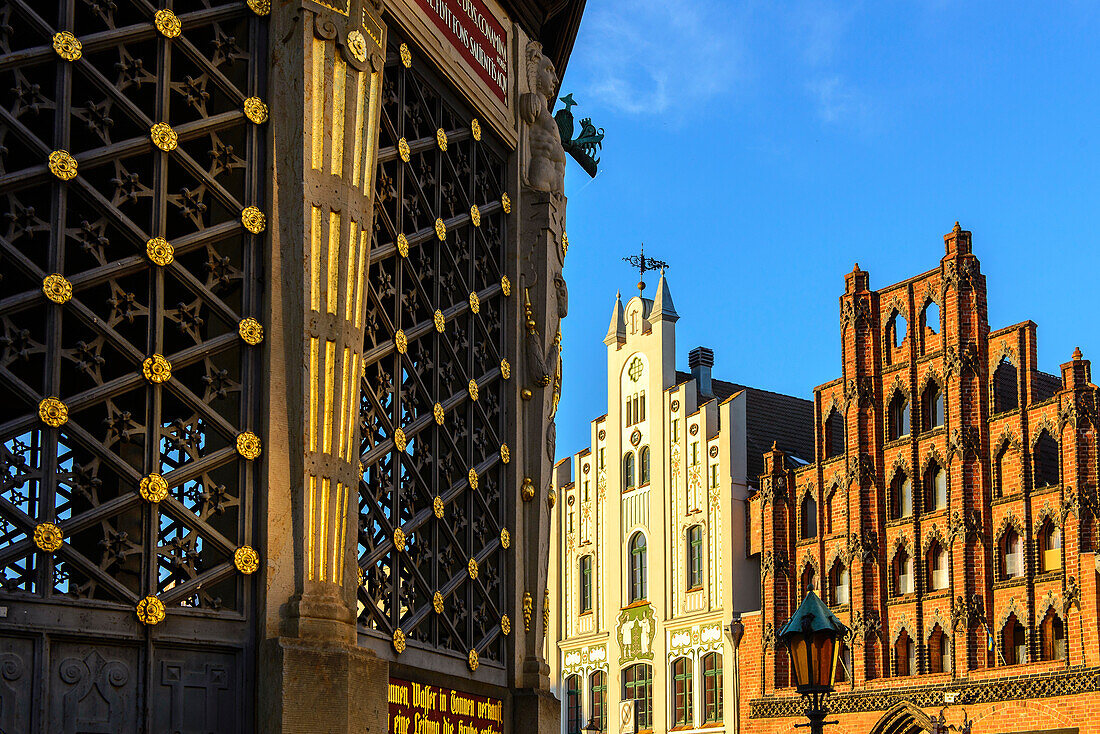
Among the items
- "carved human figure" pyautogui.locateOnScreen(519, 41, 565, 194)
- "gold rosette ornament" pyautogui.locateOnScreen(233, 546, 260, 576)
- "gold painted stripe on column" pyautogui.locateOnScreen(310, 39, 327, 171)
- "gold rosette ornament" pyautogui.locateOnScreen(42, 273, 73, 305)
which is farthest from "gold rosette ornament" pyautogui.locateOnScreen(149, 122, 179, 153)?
"carved human figure" pyautogui.locateOnScreen(519, 41, 565, 194)

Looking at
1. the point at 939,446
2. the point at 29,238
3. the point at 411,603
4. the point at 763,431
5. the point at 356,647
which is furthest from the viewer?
the point at 763,431

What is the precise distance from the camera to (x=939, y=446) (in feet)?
132

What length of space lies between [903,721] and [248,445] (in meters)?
33.9

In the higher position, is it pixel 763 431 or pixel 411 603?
pixel 763 431

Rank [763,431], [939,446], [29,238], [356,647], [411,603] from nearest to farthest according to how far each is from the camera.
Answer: [29,238]
[356,647]
[411,603]
[939,446]
[763,431]

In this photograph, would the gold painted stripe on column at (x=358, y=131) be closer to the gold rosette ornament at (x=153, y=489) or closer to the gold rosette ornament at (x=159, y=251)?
the gold rosette ornament at (x=159, y=251)

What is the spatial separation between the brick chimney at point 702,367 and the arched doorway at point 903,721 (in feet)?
45.8

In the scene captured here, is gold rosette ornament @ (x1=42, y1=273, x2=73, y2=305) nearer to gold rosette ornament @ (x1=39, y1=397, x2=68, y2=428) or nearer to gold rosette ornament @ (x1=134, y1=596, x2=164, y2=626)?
gold rosette ornament @ (x1=39, y1=397, x2=68, y2=428)

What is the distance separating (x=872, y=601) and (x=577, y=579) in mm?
14401

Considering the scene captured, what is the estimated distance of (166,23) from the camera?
10148 millimetres

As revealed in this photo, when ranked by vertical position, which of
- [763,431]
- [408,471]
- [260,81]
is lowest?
[408,471]

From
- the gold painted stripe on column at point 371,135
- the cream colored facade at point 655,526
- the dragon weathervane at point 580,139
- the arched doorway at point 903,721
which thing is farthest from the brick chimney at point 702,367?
the gold painted stripe on column at point 371,135

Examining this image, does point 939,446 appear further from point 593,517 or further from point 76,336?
point 76,336

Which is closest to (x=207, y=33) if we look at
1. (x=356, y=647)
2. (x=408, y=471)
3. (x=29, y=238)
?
(x=29, y=238)
